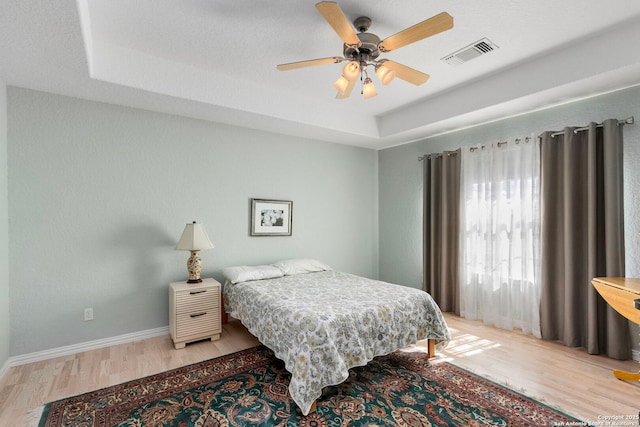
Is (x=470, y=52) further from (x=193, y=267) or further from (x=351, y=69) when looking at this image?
(x=193, y=267)

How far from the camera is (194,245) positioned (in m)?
3.07

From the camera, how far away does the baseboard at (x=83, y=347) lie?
Answer: 264 cm

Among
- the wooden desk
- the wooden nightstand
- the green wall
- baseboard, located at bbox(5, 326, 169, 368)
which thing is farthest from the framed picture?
the wooden desk

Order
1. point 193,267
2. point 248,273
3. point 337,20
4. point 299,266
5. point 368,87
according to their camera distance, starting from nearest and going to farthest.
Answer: point 337,20 < point 368,87 < point 193,267 < point 248,273 < point 299,266

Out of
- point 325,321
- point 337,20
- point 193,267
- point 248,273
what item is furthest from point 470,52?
point 193,267

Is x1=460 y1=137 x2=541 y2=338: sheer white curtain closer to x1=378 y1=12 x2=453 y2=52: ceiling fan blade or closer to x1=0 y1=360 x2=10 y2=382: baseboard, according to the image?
x1=378 y1=12 x2=453 y2=52: ceiling fan blade

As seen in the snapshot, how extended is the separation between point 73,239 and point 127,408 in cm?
170

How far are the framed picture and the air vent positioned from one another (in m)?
2.45

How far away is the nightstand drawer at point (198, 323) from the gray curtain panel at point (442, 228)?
277cm

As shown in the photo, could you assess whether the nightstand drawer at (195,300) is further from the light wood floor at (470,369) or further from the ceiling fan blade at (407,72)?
the ceiling fan blade at (407,72)

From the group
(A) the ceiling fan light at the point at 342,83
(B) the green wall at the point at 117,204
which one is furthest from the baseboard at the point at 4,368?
(A) the ceiling fan light at the point at 342,83

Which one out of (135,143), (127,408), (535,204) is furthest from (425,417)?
(135,143)

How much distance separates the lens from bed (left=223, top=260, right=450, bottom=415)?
2020 millimetres

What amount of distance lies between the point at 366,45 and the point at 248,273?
8.05ft
